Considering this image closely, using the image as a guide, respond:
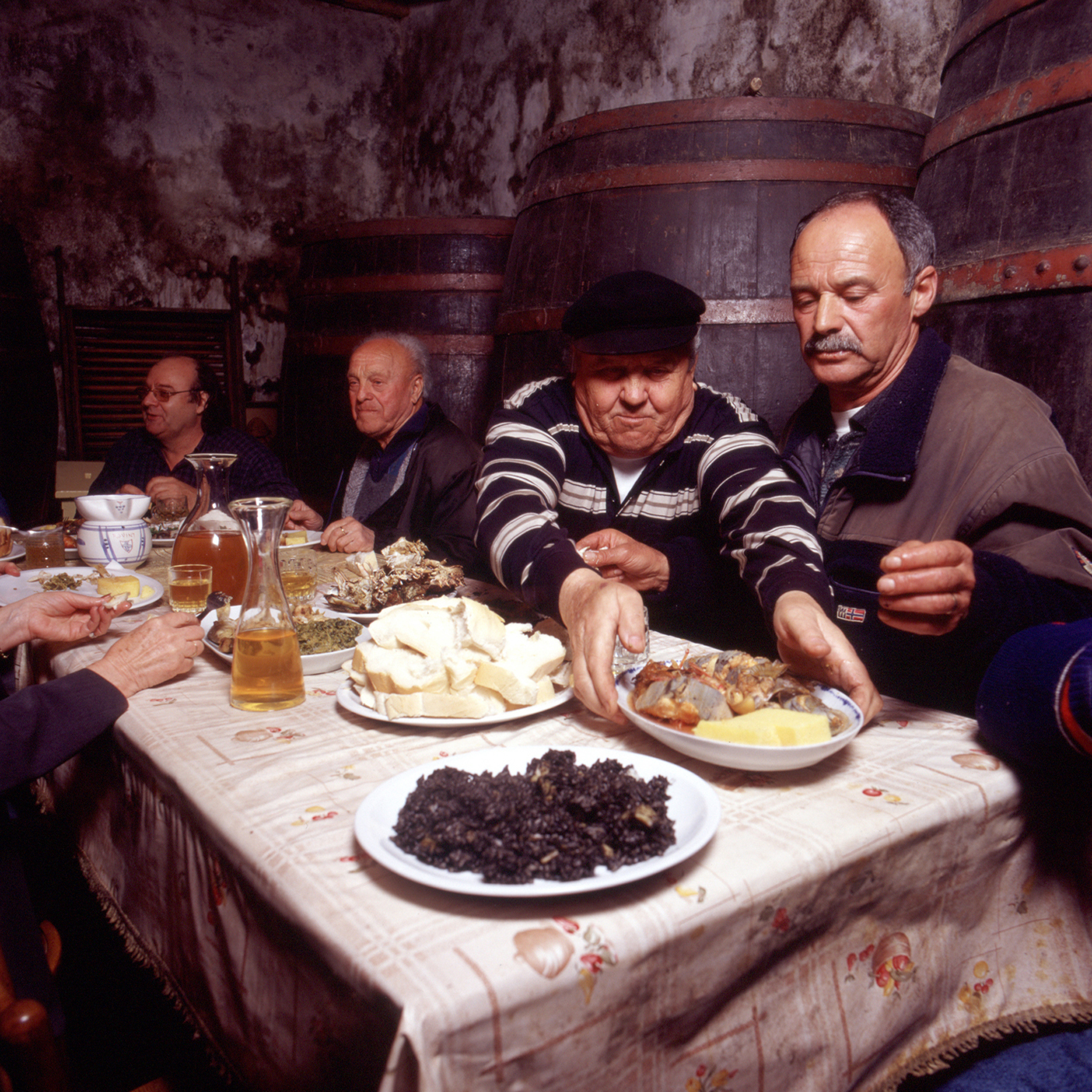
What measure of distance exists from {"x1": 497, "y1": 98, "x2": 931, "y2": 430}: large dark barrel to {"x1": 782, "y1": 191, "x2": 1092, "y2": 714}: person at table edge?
0.46m

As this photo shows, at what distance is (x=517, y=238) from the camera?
3.17 m

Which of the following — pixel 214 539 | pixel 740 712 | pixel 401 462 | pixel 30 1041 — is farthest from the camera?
pixel 401 462

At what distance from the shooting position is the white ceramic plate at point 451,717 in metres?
1.11

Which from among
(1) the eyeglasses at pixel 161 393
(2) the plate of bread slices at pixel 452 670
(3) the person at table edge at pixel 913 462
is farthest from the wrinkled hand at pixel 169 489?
(3) the person at table edge at pixel 913 462

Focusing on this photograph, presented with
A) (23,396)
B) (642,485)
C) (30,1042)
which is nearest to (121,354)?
(23,396)

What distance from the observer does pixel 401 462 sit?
333 cm

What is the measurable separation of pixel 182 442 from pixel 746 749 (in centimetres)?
359

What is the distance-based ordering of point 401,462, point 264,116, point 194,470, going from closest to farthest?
point 401,462, point 194,470, point 264,116

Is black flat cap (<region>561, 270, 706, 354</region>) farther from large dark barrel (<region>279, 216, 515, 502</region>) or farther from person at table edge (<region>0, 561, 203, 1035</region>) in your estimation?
large dark barrel (<region>279, 216, 515, 502</region>)

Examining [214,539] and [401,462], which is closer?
[214,539]

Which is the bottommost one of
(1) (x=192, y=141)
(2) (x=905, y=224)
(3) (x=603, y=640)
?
(3) (x=603, y=640)

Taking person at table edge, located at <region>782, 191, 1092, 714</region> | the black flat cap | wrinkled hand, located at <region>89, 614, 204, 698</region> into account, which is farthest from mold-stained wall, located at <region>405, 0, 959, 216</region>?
wrinkled hand, located at <region>89, 614, 204, 698</region>

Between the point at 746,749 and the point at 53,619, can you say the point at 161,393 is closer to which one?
the point at 53,619

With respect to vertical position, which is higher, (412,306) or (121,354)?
(412,306)
